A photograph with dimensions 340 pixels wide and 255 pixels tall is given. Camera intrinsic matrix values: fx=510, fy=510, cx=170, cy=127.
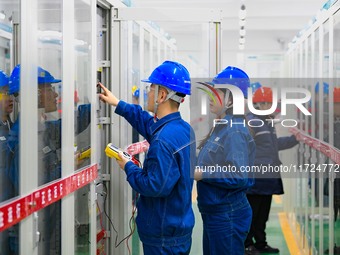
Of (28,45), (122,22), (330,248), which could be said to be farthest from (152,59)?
(28,45)

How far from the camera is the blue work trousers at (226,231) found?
3.65 meters

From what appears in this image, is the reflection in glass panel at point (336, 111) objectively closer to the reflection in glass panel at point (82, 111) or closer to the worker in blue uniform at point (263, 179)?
the worker in blue uniform at point (263, 179)

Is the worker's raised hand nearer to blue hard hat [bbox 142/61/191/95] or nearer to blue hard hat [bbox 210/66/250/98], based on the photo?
blue hard hat [bbox 142/61/191/95]

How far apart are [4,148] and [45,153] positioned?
313 millimetres

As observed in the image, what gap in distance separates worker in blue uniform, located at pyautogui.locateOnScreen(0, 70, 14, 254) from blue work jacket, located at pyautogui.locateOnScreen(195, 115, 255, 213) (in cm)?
157

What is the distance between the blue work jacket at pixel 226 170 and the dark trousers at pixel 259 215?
246cm

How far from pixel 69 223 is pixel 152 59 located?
2756 millimetres

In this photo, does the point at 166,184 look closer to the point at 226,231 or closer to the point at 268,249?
the point at 226,231

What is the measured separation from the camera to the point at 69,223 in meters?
3.07

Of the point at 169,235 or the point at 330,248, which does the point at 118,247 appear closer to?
the point at 169,235

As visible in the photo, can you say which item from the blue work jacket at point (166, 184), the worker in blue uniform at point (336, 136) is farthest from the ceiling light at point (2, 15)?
the worker in blue uniform at point (336, 136)

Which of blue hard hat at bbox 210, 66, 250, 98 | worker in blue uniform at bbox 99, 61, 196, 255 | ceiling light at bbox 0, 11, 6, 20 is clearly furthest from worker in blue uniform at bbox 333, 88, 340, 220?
ceiling light at bbox 0, 11, 6, 20

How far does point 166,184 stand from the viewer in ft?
9.81

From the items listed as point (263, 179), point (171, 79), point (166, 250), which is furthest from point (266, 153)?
point (166, 250)
